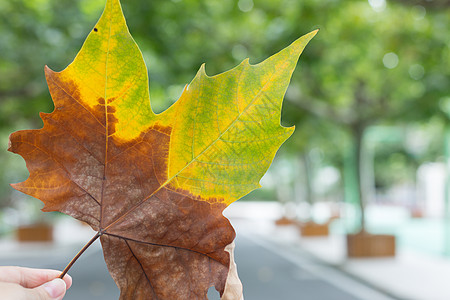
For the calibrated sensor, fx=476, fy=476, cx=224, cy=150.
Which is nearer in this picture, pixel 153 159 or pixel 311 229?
pixel 153 159

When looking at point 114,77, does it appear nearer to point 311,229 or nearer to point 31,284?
point 31,284

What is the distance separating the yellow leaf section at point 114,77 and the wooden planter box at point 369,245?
1268 cm

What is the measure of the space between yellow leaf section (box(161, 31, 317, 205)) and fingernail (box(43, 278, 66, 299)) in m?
0.25

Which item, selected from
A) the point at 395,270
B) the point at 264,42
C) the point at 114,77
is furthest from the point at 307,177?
the point at 114,77

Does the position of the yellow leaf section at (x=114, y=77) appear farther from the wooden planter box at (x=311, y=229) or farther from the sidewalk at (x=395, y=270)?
the wooden planter box at (x=311, y=229)

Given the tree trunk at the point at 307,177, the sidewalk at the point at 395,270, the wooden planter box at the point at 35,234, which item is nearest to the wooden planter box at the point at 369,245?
the sidewalk at the point at 395,270

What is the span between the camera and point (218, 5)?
9711mm

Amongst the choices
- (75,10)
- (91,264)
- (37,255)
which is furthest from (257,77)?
(37,255)

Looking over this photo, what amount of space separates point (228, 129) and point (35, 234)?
1922cm

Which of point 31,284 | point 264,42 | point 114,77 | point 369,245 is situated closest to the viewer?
point 114,77

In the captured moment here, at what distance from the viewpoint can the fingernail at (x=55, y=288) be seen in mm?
776

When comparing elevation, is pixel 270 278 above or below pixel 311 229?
above

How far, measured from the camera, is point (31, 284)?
2.81 feet

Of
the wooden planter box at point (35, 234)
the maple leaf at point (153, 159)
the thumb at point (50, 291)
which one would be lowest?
the wooden planter box at point (35, 234)
